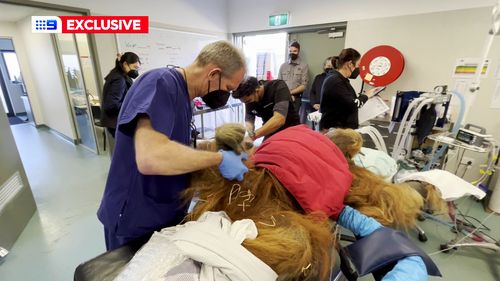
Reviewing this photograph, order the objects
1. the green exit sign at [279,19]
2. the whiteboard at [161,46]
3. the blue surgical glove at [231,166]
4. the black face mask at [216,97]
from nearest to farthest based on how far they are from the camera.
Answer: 1. the blue surgical glove at [231,166]
2. the black face mask at [216,97]
3. the whiteboard at [161,46]
4. the green exit sign at [279,19]

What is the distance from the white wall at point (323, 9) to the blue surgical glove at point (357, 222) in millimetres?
3222

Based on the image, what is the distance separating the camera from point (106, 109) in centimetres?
270

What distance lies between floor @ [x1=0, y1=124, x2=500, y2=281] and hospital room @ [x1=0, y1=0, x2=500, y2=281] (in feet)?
0.05

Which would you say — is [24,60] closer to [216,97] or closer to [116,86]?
[116,86]

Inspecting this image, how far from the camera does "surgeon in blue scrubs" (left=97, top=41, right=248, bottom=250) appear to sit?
80 centimetres

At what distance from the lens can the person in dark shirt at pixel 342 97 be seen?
2180 mm

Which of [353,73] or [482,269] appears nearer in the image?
[482,269]

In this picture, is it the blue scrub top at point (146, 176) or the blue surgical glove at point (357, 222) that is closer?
the blue scrub top at point (146, 176)

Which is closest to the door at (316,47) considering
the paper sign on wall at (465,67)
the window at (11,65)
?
the paper sign on wall at (465,67)

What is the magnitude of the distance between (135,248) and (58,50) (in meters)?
4.75

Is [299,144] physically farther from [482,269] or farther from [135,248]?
[482,269]

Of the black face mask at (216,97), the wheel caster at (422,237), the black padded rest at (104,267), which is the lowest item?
the wheel caster at (422,237)

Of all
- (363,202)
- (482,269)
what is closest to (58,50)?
(363,202)

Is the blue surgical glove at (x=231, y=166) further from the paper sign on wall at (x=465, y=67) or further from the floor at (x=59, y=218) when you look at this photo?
the paper sign on wall at (x=465, y=67)
